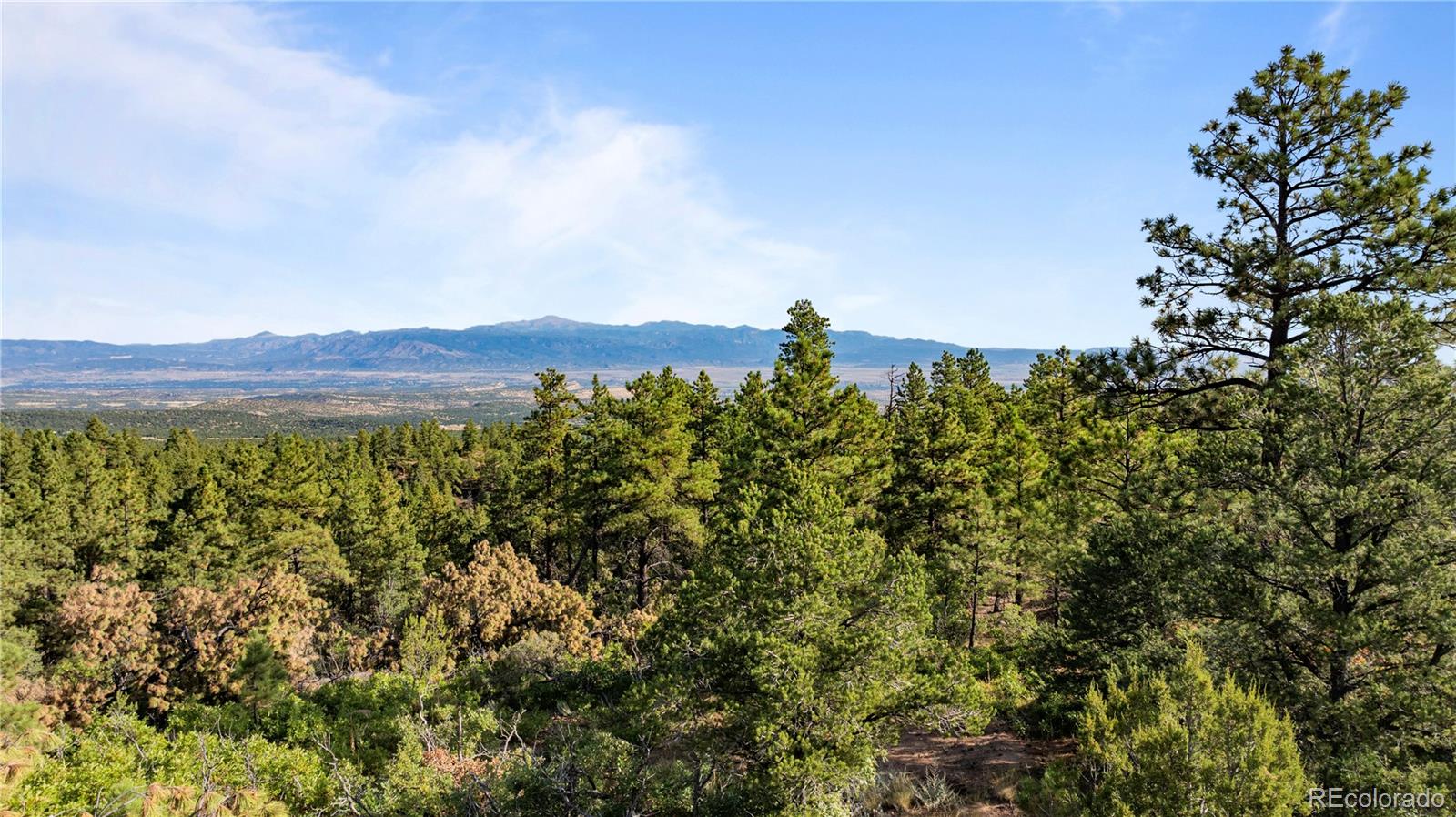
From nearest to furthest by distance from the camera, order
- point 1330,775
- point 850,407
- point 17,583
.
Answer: point 1330,775, point 850,407, point 17,583

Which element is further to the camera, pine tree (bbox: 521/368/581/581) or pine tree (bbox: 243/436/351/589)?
pine tree (bbox: 243/436/351/589)

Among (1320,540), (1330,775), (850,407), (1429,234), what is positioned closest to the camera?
(1330,775)

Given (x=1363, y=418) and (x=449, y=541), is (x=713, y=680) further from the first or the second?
(x=449, y=541)

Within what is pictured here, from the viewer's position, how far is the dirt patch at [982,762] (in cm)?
1241

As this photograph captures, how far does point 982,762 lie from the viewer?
1438 cm

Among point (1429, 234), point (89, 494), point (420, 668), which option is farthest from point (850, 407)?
point (89, 494)

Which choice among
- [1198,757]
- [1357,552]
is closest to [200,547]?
[1198,757]

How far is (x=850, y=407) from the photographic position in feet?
73.0

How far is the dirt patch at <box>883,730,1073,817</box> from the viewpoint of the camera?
12414 mm

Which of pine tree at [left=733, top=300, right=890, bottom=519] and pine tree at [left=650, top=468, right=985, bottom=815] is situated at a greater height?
pine tree at [left=733, top=300, right=890, bottom=519]

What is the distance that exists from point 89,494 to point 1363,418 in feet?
149

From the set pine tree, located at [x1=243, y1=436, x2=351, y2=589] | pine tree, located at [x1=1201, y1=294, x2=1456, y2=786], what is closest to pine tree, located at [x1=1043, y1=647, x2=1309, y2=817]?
pine tree, located at [x1=1201, y1=294, x2=1456, y2=786]

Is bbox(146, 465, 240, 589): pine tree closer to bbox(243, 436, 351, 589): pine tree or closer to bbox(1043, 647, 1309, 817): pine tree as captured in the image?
bbox(243, 436, 351, 589): pine tree

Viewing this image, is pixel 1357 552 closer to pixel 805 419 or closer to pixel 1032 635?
pixel 1032 635
